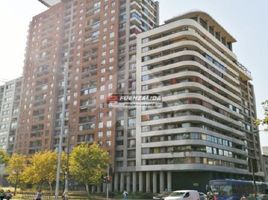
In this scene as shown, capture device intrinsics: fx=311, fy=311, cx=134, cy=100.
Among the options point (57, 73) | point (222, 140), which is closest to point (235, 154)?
point (222, 140)

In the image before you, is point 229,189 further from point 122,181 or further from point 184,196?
point 122,181

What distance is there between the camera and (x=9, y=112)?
404ft

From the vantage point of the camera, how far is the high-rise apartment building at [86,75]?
7362cm

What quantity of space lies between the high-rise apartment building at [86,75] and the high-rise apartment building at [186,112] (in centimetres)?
484

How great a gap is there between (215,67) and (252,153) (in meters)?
34.6

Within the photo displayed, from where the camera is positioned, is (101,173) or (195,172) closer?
(101,173)

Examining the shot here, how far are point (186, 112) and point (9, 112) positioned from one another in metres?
84.5

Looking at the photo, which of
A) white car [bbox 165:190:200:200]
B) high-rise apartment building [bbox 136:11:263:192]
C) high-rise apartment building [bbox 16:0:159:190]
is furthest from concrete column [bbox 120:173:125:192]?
white car [bbox 165:190:200:200]

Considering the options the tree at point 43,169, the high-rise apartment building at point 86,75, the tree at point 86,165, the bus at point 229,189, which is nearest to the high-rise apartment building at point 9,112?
the high-rise apartment building at point 86,75

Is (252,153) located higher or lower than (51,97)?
lower

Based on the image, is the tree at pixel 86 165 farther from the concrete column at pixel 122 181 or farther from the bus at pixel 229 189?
the bus at pixel 229 189

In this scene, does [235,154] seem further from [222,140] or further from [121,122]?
[121,122]

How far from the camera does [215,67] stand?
75250mm

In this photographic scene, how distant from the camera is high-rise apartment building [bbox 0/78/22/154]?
114m
